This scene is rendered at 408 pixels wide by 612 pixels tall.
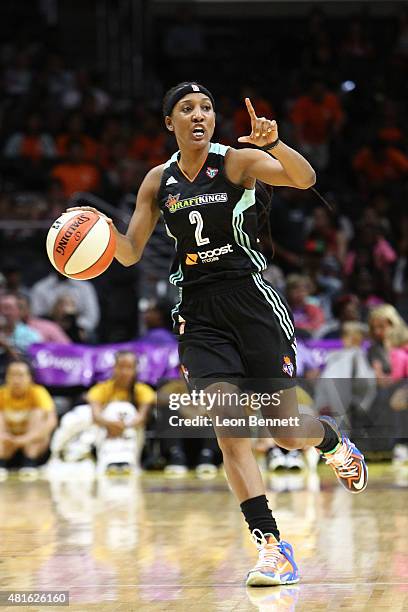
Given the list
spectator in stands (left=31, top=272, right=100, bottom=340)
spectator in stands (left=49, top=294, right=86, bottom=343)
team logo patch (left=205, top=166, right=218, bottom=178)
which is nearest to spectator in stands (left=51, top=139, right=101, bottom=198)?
spectator in stands (left=31, top=272, right=100, bottom=340)

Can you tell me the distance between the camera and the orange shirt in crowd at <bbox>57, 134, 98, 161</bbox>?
15.2 metres

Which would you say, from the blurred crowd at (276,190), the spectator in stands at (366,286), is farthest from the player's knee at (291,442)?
the spectator in stands at (366,286)

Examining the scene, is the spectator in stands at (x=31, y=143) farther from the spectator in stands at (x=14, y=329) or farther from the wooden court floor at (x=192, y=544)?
the wooden court floor at (x=192, y=544)

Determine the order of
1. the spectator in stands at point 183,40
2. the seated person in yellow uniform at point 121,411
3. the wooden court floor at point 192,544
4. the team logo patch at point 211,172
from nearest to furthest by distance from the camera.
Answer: the wooden court floor at point 192,544
the team logo patch at point 211,172
the seated person in yellow uniform at point 121,411
the spectator in stands at point 183,40

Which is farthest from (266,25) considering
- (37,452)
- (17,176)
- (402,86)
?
(37,452)

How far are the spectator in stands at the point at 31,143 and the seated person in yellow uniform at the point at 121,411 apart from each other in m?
5.09

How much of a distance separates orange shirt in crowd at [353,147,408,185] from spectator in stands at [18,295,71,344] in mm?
4633

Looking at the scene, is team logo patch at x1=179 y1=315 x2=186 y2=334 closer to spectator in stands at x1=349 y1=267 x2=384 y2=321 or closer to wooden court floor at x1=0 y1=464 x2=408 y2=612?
wooden court floor at x1=0 y1=464 x2=408 y2=612

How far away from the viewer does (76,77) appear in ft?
54.6

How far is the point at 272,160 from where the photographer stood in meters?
5.29

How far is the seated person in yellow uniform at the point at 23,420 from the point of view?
437 inches

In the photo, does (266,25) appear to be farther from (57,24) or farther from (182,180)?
(182,180)

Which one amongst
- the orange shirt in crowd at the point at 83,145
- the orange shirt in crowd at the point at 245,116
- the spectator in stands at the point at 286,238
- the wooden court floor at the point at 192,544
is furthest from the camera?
the orange shirt in crowd at the point at 83,145

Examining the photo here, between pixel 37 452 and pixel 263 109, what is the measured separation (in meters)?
5.99
